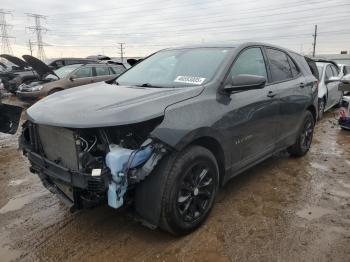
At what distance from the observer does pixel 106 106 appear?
2.90 metres

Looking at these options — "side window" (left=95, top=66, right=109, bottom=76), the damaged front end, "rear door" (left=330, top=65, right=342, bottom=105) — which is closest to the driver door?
the damaged front end

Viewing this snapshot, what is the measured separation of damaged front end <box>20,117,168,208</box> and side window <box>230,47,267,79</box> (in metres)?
1.36

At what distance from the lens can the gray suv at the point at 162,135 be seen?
276 cm

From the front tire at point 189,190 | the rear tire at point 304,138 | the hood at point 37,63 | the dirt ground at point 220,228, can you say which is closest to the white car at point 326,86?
the rear tire at point 304,138

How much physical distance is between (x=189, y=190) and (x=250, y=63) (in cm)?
179

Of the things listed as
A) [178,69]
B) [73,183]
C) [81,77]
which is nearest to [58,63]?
[81,77]

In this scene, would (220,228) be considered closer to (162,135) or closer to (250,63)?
(162,135)

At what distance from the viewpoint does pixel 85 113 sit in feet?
9.19

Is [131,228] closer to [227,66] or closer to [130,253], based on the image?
[130,253]

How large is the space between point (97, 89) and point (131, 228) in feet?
4.92

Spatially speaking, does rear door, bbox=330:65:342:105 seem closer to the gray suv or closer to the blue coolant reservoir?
the gray suv

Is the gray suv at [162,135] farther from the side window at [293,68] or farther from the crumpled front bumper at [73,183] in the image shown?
the side window at [293,68]

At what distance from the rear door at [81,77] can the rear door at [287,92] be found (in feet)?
27.2

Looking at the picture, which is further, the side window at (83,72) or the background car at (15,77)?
the background car at (15,77)
